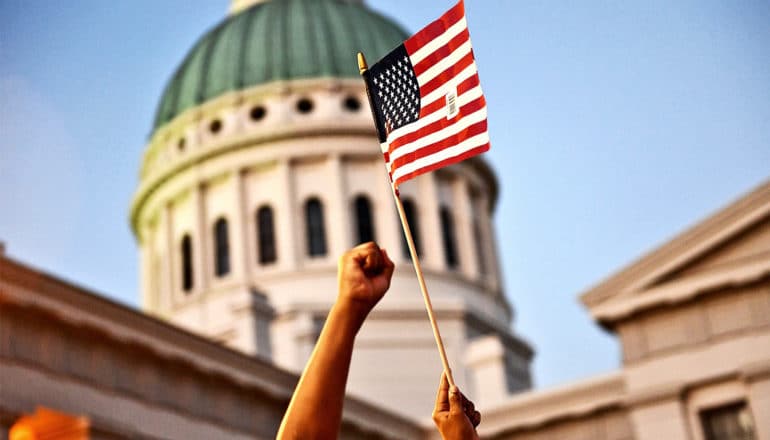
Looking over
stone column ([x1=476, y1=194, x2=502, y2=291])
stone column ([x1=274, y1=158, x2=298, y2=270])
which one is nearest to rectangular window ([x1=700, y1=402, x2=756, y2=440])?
stone column ([x1=476, y1=194, x2=502, y2=291])

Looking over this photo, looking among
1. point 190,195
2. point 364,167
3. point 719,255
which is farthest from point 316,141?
point 719,255

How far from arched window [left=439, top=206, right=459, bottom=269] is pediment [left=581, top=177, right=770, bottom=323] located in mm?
15373

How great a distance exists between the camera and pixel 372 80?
6.08m

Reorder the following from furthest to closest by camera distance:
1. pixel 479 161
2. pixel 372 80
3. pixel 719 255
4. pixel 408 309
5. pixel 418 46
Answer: pixel 479 161 < pixel 408 309 < pixel 719 255 < pixel 418 46 < pixel 372 80

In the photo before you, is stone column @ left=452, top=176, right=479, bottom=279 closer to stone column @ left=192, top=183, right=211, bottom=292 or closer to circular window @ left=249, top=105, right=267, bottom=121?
circular window @ left=249, top=105, right=267, bottom=121

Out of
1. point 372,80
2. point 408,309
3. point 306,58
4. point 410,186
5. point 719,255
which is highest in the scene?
point 306,58

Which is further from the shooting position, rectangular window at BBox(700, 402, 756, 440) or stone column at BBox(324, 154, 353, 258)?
stone column at BBox(324, 154, 353, 258)

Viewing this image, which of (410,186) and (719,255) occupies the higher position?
(410,186)

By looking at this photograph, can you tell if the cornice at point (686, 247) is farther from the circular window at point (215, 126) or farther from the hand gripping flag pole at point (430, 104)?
the hand gripping flag pole at point (430, 104)

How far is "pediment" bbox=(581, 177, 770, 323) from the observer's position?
28609 mm

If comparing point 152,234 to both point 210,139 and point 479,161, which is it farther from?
point 479,161

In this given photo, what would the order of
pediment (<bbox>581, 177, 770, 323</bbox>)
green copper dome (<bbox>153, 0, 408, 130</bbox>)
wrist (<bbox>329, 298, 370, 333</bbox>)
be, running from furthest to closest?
green copper dome (<bbox>153, 0, 408, 130</bbox>) → pediment (<bbox>581, 177, 770, 323</bbox>) → wrist (<bbox>329, 298, 370, 333</bbox>)

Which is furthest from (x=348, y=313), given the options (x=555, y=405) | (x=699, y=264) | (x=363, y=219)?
(x=363, y=219)

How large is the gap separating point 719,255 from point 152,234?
25.1 m
